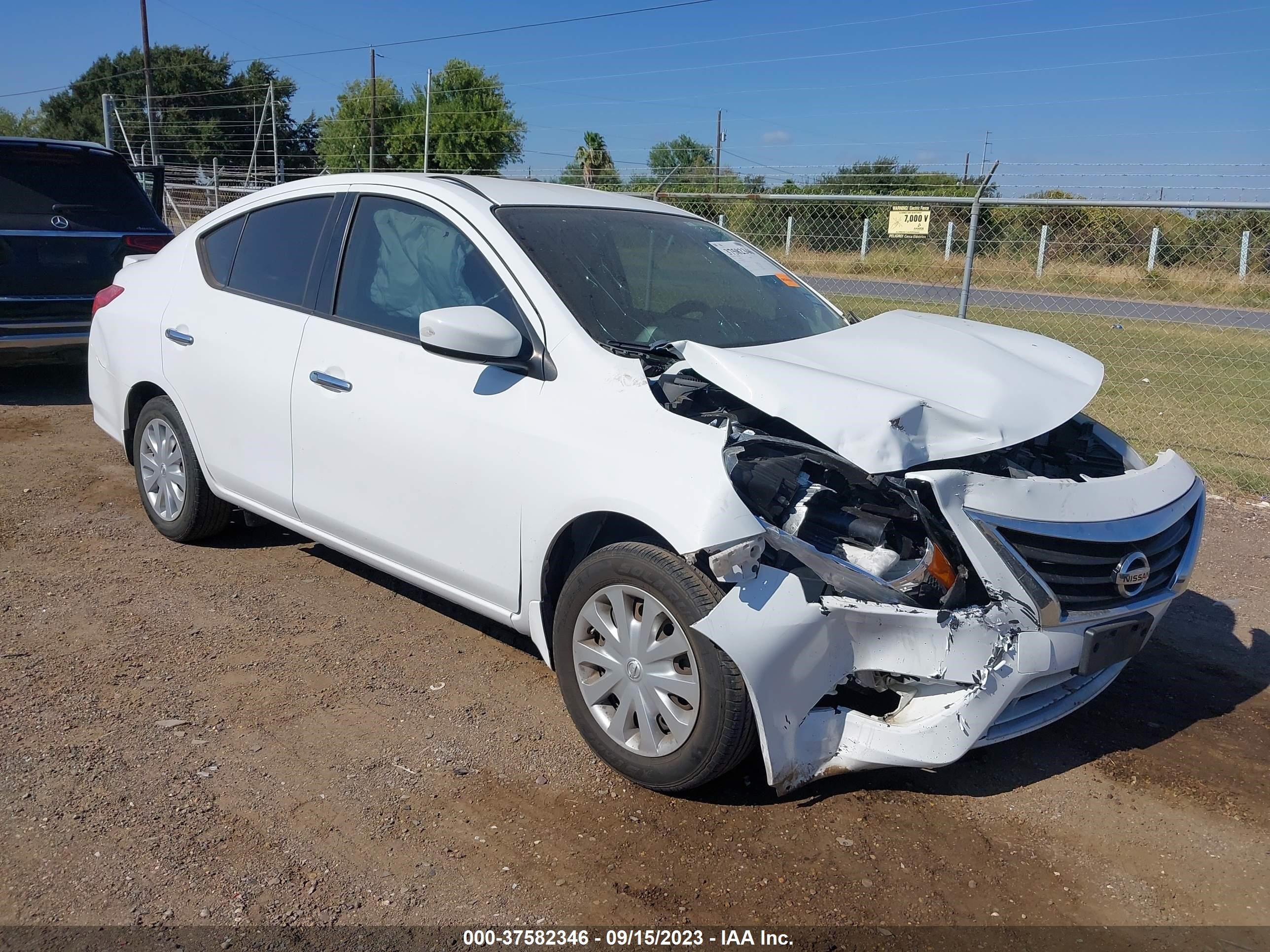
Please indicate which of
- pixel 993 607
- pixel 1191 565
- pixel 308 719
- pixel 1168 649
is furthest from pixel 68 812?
pixel 1168 649

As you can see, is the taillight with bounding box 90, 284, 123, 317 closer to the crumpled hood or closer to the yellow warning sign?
the crumpled hood

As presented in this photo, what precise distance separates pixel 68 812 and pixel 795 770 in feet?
6.84

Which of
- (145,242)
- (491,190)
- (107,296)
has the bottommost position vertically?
(107,296)

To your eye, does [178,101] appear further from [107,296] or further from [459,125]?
[107,296]

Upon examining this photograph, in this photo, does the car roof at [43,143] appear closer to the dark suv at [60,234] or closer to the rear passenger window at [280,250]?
the dark suv at [60,234]

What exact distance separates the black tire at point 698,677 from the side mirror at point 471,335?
0.76m

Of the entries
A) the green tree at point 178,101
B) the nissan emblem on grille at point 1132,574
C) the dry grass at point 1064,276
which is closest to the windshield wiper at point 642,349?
the nissan emblem on grille at point 1132,574

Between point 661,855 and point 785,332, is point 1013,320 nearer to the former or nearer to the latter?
point 785,332

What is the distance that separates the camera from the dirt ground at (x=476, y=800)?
105 inches

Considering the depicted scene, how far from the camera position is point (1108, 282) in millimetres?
10969

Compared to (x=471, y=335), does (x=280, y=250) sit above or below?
above

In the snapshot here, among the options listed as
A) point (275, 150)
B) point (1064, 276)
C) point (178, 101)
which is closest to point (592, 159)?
point (275, 150)

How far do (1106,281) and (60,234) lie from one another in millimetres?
9956

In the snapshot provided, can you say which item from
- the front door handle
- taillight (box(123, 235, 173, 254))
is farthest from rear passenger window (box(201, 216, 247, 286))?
taillight (box(123, 235, 173, 254))
